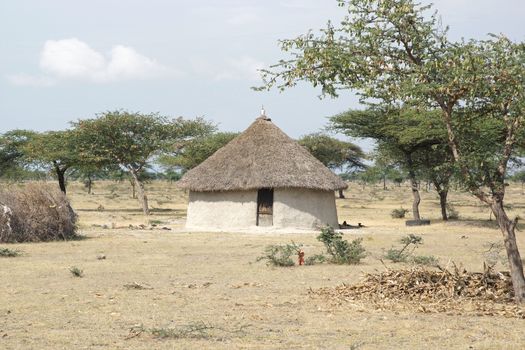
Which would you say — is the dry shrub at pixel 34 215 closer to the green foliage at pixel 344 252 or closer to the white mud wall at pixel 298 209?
the white mud wall at pixel 298 209

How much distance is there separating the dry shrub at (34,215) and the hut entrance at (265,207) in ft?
24.3

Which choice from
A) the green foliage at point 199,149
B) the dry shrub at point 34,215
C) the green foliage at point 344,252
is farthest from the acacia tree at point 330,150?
the green foliage at point 344,252

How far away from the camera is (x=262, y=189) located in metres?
26.5

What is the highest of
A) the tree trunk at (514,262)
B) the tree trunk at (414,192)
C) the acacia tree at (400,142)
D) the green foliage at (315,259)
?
the acacia tree at (400,142)

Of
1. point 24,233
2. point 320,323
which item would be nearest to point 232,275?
point 320,323

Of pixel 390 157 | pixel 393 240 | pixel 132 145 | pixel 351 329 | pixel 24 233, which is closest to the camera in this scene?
pixel 351 329

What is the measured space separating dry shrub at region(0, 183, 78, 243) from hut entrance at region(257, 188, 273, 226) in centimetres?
740

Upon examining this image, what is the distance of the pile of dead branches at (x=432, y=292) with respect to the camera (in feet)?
30.1

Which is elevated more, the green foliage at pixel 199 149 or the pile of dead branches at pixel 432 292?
the green foliage at pixel 199 149

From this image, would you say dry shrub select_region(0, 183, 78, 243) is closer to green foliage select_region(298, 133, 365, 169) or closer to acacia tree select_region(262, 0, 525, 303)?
acacia tree select_region(262, 0, 525, 303)

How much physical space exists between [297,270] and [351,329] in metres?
5.67

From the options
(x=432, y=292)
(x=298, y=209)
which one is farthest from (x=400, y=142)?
(x=432, y=292)

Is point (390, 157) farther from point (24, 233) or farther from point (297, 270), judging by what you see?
point (297, 270)

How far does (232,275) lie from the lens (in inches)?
506
